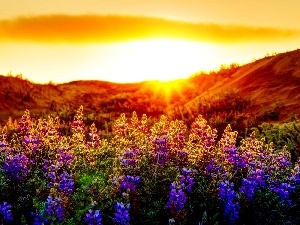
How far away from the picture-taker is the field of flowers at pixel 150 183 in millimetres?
7645

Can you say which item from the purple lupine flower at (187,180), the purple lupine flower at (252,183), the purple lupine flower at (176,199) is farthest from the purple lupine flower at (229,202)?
the purple lupine flower at (176,199)

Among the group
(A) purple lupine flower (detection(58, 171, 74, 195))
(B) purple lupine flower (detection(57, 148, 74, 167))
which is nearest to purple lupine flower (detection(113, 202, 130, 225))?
(A) purple lupine flower (detection(58, 171, 74, 195))

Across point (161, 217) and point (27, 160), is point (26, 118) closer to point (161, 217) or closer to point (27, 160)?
point (27, 160)

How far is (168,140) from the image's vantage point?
362 inches

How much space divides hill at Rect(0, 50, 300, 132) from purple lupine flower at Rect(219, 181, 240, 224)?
13.3 meters

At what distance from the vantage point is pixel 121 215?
7121mm

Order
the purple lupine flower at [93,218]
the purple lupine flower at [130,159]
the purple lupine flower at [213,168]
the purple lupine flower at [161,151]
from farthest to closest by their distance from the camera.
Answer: the purple lupine flower at [161,151]
the purple lupine flower at [213,168]
the purple lupine flower at [130,159]
the purple lupine flower at [93,218]

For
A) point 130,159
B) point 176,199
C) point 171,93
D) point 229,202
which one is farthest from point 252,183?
point 171,93

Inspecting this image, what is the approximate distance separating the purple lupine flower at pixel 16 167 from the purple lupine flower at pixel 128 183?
1.58 metres

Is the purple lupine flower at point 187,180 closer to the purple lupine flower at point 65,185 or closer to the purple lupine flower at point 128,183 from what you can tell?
the purple lupine flower at point 128,183

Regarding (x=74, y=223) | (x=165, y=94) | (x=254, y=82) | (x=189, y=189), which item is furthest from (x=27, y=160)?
(x=165, y=94)

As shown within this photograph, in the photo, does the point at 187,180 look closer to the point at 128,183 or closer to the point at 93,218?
the point at 128,183

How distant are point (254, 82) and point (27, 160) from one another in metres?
23.5

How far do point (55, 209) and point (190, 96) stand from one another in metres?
30.5
